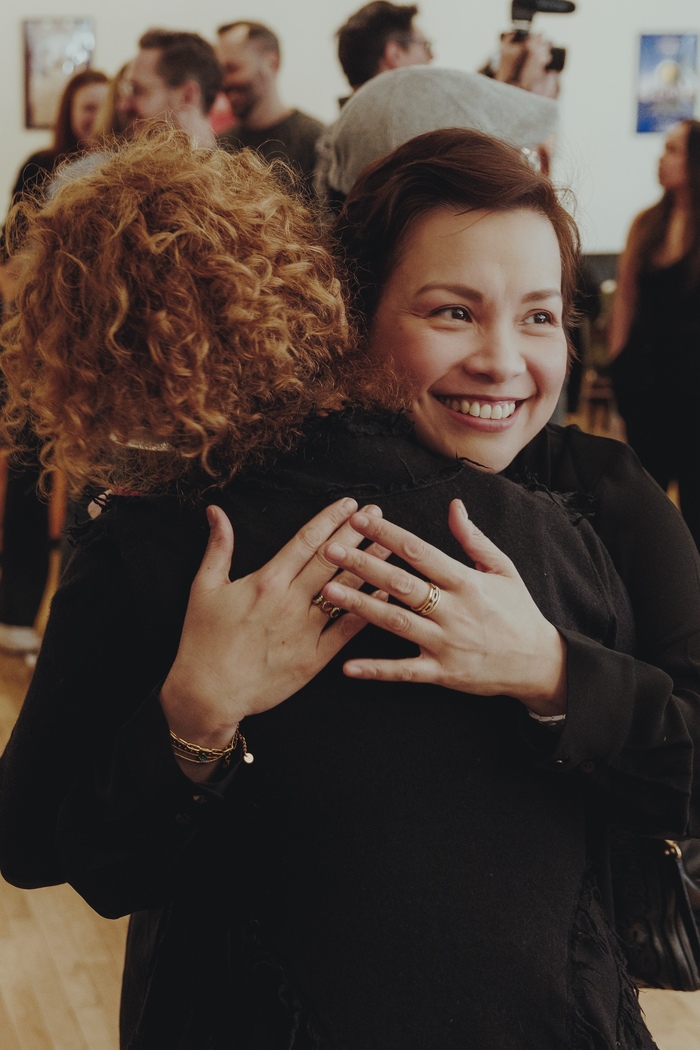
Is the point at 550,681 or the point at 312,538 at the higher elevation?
the point at 312,538

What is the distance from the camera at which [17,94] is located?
22.8 feet

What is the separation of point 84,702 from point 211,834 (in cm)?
18

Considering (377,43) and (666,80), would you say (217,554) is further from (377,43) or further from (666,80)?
(666,80)

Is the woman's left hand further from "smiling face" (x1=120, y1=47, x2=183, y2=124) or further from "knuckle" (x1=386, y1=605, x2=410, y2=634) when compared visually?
"smiling face" (x1=120, y1=47, x2=183, y2=124)

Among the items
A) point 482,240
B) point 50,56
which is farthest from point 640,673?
point 50,56

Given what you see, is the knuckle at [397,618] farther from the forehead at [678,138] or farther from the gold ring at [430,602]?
the forehead at [678,138]

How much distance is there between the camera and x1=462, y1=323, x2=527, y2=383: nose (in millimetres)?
1135

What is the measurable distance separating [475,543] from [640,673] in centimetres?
A: 23

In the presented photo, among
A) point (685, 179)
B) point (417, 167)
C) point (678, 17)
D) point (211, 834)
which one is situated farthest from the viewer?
point (678, 17)

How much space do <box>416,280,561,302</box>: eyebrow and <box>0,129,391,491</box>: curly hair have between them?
0.53ft

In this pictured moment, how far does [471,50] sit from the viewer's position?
7664mm

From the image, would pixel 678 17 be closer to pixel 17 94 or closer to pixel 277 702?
pixel 17 94

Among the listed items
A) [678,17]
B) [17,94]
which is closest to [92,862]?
[17,94]

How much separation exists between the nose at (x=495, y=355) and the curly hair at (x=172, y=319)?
0.20 metres
